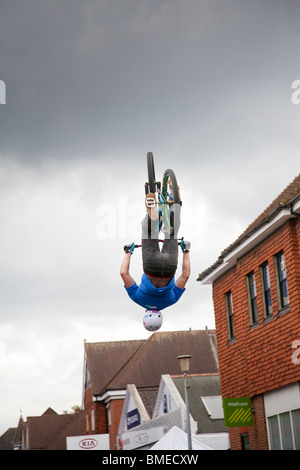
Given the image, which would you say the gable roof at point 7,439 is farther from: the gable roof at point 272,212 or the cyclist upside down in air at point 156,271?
the cyclist upside down in air at point 156,271

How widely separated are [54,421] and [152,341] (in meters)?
26.2

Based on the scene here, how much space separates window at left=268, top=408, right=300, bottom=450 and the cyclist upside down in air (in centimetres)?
794

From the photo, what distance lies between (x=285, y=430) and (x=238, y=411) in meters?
1.66

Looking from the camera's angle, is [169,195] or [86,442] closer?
[169,195]

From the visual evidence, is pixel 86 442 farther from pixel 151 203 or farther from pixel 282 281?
pixel 151 203

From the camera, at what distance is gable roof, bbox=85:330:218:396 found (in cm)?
3562

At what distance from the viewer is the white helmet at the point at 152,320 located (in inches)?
347

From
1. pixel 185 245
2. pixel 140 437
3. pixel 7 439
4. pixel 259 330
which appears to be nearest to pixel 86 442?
pixel 140 437

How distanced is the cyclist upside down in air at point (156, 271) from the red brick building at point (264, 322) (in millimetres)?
6565

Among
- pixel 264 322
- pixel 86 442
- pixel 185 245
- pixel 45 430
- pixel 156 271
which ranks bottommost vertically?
pixel 86 442

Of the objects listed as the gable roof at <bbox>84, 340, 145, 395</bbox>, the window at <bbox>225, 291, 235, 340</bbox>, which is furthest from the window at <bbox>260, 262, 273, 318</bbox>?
the gable roof at <bbox>84, 340, 145, 395</bbox>

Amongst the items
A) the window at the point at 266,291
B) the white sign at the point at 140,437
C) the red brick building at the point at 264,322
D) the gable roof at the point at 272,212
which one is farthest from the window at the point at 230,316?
the white sign at the point at 140,437

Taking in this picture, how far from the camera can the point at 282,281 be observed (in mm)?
16156

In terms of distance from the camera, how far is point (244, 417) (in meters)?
17.2
